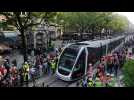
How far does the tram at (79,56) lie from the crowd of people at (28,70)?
7.8 inches

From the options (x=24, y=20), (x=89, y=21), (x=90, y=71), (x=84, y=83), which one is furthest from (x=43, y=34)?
(x=84, y=83)

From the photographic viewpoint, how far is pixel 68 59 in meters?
8.17

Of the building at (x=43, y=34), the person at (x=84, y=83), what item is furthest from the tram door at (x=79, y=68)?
the building at (x=43, y=34)

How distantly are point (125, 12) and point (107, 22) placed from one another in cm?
239

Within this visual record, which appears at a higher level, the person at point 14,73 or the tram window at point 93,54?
the tram window at point 93,54

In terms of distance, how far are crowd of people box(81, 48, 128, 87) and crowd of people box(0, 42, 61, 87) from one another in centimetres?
92

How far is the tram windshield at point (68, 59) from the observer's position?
8.07 metres

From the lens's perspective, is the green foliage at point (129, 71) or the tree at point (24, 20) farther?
the tree at point (24, 20)

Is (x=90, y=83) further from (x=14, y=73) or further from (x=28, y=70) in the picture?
(x=14, y=73)

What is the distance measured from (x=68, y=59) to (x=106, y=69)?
1107mm

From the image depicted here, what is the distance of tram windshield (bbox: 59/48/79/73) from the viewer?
8070mm

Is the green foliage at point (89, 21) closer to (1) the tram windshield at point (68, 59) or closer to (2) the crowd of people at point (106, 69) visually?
(1) the tram windshield at point (68, 59)

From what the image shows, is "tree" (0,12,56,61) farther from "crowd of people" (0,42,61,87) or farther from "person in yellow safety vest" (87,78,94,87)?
"person in yellow safety vest" (87,78,94,87)
